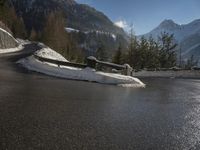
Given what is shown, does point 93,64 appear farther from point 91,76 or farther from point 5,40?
point 5,40

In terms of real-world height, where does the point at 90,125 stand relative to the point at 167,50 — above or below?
below

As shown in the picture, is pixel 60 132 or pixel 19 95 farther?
pixel 19 95

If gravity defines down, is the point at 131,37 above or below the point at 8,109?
above

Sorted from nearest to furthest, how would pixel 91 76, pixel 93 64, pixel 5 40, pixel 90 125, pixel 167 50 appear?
pixel 90 125
pixel 91 76
pixel 93 64
pixel 5 40
pixel 167 50

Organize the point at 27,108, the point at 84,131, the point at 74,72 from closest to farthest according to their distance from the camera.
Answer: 1. the point at 84,131
2. the point at 27,108
3. the point at 74,72

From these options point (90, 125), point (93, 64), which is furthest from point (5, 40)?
point (90, 125)

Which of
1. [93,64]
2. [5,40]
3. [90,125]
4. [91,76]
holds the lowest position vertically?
[90,125]

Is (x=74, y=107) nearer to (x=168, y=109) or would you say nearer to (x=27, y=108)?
(x=27, y=108)

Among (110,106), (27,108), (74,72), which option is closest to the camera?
(27,108)

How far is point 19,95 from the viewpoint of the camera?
10391 millimetres

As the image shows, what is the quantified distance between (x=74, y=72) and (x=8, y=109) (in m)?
12.0

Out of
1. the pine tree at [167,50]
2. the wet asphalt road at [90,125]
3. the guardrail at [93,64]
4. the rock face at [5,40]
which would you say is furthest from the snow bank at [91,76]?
the pine tree at [167,50]

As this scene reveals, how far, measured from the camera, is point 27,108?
8.32 metres

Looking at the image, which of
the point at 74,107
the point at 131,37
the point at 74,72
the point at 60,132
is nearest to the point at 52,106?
the point at 74,107
